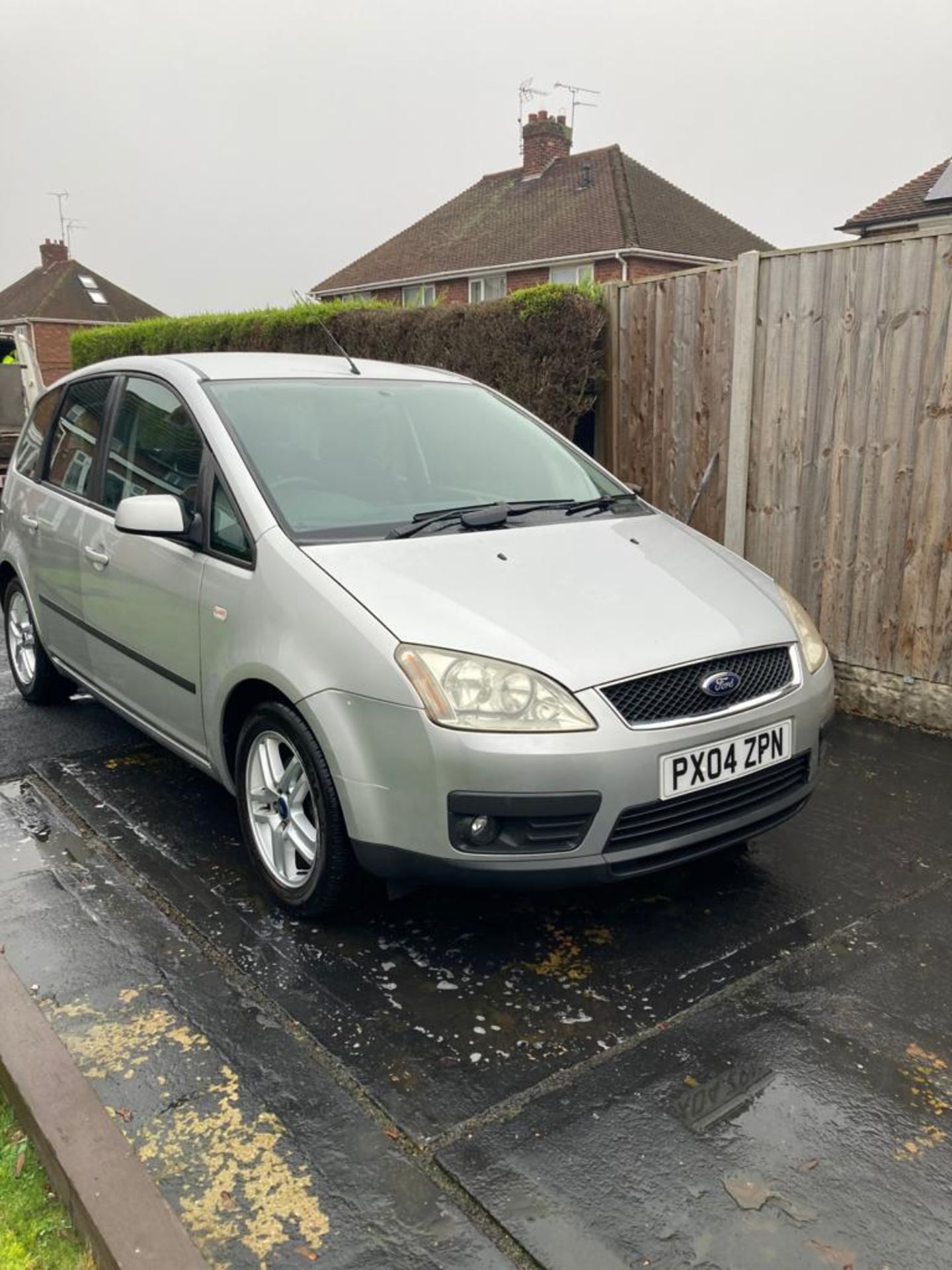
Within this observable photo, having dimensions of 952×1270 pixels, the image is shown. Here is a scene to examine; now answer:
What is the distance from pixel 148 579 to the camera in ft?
12.9

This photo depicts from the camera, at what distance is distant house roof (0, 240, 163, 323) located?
152ft

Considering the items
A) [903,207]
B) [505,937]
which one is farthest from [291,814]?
[903,207]

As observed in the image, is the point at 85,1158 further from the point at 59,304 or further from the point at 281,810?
the point at 59,304

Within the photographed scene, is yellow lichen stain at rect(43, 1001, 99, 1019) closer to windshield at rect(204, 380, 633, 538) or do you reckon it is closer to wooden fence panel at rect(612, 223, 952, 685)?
windshield at rect(204, 380, 633, 538)

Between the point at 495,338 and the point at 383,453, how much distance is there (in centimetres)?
330

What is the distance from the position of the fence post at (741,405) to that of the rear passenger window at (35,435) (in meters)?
3.62

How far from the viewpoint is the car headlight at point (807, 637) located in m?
3.45

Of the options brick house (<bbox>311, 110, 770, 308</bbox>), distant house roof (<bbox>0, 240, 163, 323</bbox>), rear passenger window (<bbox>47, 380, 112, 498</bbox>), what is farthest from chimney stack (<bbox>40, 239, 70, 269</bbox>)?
rear passenger window (<bbox>47, 380, 112, 498</bbox>)

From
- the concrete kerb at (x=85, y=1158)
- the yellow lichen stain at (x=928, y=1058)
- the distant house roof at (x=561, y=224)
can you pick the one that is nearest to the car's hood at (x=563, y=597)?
the yellow lichen stain at (x=928, y=1058)

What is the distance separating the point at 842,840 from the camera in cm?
398

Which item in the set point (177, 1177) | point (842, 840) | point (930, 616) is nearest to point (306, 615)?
point (177, 1177)

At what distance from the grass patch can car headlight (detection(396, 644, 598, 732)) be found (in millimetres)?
1402

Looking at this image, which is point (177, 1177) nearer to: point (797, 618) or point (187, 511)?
point (187, 511)

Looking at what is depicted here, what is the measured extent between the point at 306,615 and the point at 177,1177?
1517 millimetres
